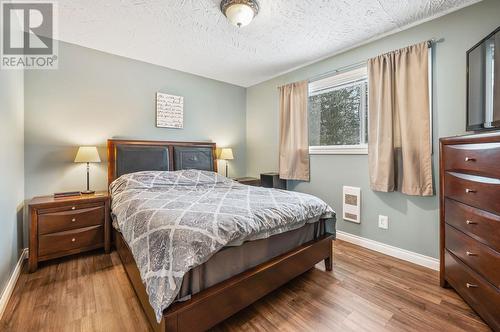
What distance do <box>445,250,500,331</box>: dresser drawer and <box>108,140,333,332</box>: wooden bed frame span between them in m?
0.90

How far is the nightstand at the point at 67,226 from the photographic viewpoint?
213 cm

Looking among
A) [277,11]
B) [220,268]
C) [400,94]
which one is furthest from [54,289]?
[400,94]

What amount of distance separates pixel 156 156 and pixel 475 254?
3357 mm

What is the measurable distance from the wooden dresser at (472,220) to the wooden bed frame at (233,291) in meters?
0.92

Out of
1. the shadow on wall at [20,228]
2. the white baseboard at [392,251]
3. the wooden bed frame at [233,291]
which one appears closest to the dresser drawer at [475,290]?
the white baseboard at [392,251]

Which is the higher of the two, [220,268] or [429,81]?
[429,81]

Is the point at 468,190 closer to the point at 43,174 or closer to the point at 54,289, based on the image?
the point at 54,289

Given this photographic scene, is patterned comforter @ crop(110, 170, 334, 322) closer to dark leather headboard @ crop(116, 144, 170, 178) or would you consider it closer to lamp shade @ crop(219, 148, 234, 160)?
dark leather headboard @ crop(116, 144, 170, 178)

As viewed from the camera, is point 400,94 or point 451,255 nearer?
point 451,255

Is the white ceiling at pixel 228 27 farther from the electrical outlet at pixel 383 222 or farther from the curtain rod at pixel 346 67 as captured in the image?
the electrical outlet at pixel 383 222

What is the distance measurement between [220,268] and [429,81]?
2549 mm

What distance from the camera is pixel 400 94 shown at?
231cm

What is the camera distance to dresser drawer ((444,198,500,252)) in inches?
51.5

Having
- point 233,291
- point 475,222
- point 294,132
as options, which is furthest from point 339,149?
point 233,291
